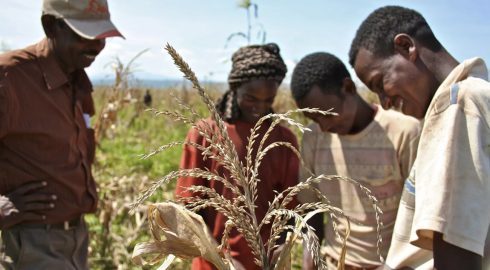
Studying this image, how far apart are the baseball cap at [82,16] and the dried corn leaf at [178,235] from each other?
1390 mm

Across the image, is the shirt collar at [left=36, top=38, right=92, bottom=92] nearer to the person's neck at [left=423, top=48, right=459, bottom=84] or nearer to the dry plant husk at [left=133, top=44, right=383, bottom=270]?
the dry plant husk at [left=133, top=44, right=383, bottom=270]

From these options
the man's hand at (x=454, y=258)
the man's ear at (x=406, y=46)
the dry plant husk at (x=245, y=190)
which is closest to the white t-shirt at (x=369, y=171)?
the man's ear at (x=406, y=46)

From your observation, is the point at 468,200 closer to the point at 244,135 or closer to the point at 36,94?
the point at 244,135

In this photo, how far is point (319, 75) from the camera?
90.0 inches

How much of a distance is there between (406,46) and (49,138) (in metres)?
1.58

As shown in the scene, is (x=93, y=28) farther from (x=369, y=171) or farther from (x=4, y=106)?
(x=369, y=171)

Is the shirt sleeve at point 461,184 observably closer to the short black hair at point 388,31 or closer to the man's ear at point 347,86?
the short black hair at point 388,31

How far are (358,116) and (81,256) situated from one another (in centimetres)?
153

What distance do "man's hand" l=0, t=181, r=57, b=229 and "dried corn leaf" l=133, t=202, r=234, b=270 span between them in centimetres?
125

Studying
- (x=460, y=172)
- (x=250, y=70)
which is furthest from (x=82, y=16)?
(x=460, y=172)

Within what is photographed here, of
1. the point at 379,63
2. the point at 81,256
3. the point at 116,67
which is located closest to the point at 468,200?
the point at 379,63

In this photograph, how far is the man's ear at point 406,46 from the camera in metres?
1.40

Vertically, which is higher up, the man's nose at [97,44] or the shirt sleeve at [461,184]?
the man's nose at [97,44]

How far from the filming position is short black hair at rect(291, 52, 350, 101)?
2.28 metres
